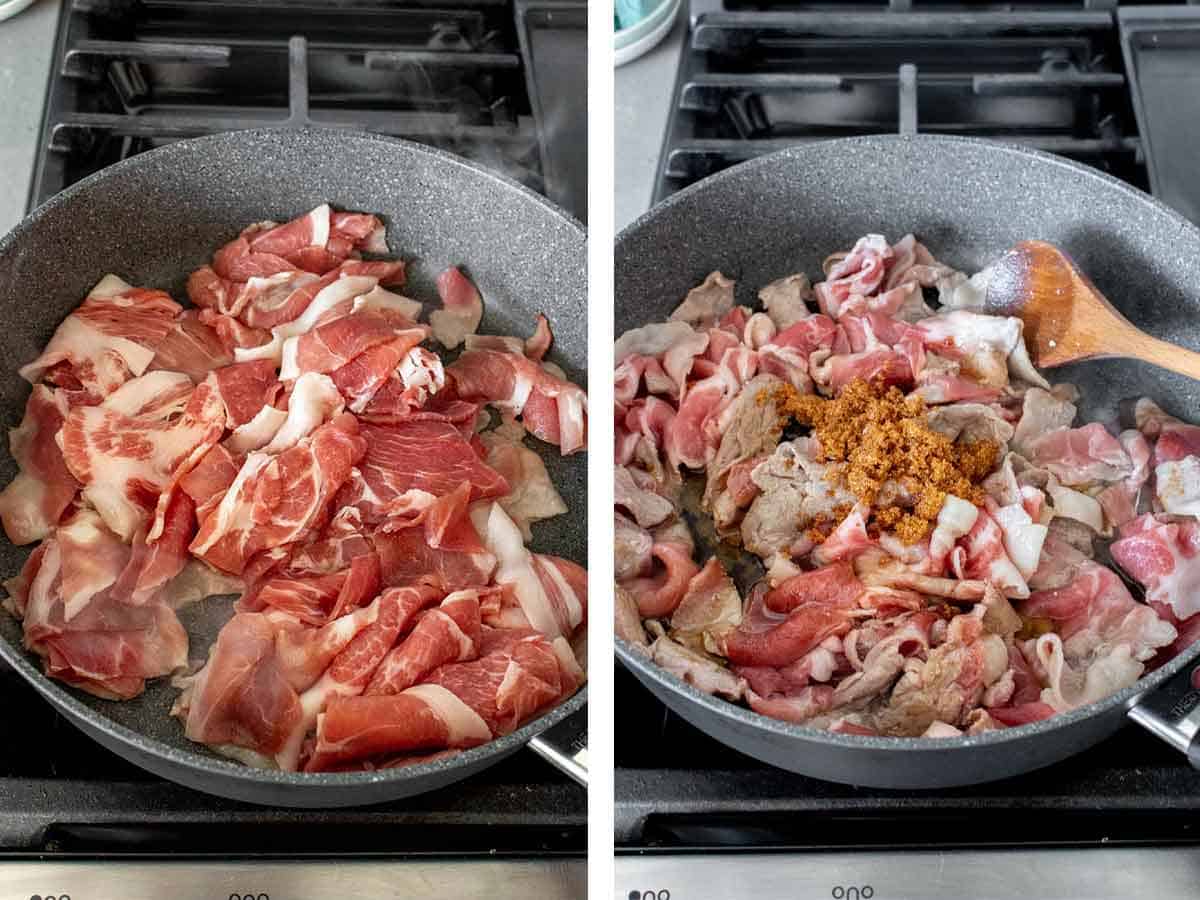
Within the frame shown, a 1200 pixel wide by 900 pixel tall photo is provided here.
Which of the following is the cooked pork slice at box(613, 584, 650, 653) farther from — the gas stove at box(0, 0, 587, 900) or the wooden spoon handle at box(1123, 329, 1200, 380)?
the wooden spoon handle at box(1123, 329, 1200, 380)

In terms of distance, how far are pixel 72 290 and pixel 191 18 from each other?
0.77 feet

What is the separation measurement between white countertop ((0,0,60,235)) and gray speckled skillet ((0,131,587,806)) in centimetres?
5

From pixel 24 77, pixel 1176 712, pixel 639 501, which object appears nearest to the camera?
pixel 1176 712

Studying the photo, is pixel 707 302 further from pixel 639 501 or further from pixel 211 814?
pixel 211 814

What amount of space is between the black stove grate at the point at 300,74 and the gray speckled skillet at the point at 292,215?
2 cm

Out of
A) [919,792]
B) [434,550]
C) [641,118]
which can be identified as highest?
[641,118]

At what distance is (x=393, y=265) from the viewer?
1.05m

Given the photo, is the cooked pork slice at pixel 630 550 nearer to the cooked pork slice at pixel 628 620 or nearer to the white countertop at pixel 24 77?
the cooked pork slice at pixel 628 620

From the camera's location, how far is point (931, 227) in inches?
40.9

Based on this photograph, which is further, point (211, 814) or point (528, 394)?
point (528, 394)

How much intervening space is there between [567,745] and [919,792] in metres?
0.22

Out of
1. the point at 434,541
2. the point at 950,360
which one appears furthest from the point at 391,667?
the point at 950,360

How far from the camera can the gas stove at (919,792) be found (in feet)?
2.65

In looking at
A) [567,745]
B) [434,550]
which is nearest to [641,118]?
[434,550]
